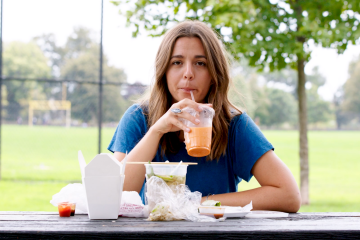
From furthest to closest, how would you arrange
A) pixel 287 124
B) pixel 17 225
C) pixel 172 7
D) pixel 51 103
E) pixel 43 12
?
pixel 287 124
pixel 51 103
pixel 43 12
pixel 172 7
pixel 17 225

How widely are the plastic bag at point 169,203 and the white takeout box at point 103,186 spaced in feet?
0.38

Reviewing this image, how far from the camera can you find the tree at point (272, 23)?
12.6 feet

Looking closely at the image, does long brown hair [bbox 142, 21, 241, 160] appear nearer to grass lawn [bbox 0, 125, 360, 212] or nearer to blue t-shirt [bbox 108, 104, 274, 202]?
blue t-shirt [bbox 108, 104, 274, 202]

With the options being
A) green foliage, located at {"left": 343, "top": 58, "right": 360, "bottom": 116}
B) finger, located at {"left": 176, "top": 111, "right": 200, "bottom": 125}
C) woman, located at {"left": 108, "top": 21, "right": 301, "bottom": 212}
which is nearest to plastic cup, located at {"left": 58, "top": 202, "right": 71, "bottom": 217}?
woman, located at {"left": 108, "top": 21, "right": 301, "bottom": 212}

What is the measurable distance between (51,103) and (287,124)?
34552 millimetres

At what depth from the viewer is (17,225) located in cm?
109

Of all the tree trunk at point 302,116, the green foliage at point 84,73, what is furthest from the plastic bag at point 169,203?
the green foliage at point 84,73

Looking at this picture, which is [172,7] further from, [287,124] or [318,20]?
[287,124]

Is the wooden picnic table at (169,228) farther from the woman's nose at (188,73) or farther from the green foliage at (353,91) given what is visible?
the green foliage at (353,91)

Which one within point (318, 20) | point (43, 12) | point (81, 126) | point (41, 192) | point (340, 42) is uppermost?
point (43, 12)

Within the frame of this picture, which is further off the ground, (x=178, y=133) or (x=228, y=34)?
(x=228, y=34)

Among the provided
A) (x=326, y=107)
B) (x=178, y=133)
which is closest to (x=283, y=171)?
(x=178, y=133)

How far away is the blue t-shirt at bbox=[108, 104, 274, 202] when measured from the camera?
1.77 metres

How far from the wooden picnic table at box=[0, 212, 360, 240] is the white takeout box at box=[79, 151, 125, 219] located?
0.04m
